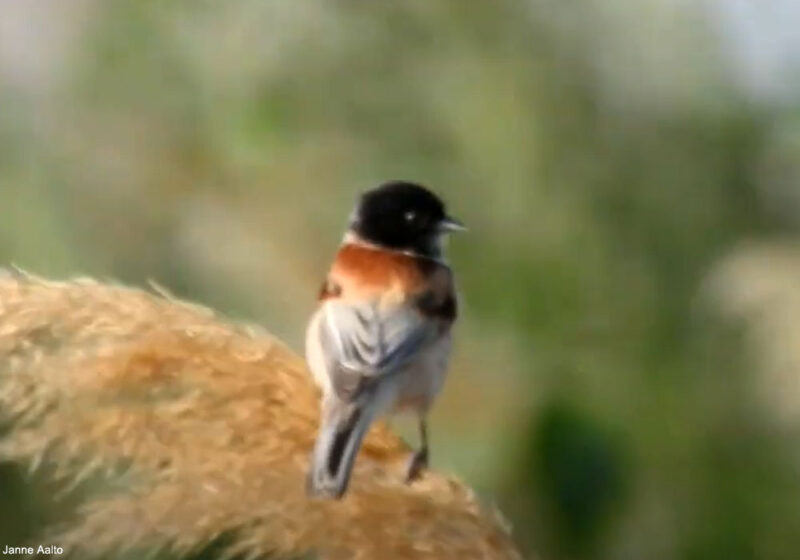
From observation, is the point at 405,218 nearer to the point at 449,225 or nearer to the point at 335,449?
the point at 449,225

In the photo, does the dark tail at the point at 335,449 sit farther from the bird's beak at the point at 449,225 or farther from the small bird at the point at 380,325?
the bird's beak at the point at 449,225

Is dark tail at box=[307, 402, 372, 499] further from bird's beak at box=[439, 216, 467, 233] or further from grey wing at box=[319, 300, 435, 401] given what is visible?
bird's beak at box=[439, 216, 467, 233]

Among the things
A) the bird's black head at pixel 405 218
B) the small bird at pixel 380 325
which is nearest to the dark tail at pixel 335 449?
the small bird at pixel 380 325

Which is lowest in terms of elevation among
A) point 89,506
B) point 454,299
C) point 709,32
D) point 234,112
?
point 89,506

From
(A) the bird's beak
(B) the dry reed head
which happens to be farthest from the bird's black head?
Answer: (B) the dry reed head

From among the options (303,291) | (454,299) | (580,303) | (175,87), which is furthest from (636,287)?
(175,87)

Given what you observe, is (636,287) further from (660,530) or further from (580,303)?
(660,530)

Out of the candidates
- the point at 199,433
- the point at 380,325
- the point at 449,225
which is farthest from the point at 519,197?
the point at 199,433

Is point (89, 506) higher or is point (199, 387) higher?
point (199, 387)
